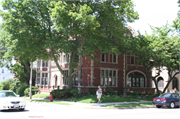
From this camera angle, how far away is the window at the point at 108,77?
30.3 metres

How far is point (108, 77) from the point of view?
3077 centimetres

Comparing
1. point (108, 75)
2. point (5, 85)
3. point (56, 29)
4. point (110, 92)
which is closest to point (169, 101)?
point (110, 92)

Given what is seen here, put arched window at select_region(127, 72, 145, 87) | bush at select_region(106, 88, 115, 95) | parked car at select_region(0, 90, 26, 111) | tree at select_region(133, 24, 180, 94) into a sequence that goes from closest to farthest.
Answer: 1. parked car at select_region(0, 90, 26, 111)
2. tree at select_region(133, 24, 180, 94)
3. bush at select_region(106, 88, 115, 95)
4. arched window at select_region(127, 72, 145, 87)

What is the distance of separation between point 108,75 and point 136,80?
6.74m

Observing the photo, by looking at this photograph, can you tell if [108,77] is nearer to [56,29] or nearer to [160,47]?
[160,47]

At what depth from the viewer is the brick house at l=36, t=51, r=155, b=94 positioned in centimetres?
2941

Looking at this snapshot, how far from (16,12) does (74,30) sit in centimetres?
764

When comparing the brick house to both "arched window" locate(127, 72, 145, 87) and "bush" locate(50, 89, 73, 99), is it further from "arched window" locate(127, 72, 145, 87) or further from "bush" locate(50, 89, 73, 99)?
"bush" locate(50, 89, 73, 99)

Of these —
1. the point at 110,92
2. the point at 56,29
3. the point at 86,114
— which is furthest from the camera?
the point at 110,92

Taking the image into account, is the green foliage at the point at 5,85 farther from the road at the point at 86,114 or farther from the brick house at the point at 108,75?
the road at the point at 86,114

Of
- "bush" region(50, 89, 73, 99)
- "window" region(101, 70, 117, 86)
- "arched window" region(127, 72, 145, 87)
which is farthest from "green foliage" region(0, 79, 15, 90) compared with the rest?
"arched window" region(127, 72, 145, 87)

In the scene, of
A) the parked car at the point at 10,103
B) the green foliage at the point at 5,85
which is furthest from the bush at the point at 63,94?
→ the green foliage at the point at 5,85

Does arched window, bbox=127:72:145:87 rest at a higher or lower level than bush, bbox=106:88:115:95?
higher

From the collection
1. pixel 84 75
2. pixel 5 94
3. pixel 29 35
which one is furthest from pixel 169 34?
pixel 5 94
